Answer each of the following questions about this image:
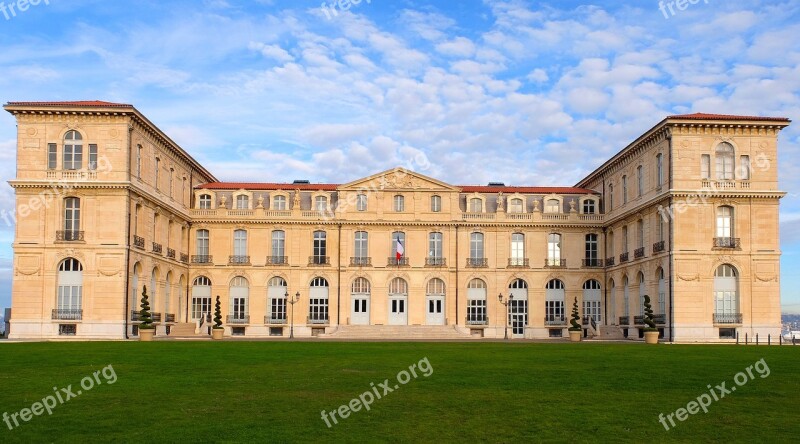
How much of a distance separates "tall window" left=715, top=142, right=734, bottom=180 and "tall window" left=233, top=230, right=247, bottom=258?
33538 millimetres

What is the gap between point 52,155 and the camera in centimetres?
4641

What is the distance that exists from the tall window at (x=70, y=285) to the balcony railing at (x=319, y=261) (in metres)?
18.6

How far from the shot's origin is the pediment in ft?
201

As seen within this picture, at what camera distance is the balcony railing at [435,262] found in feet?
201

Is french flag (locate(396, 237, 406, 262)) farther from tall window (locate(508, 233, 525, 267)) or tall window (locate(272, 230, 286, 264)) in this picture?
tall window (locate(272, 230, 286, 264))

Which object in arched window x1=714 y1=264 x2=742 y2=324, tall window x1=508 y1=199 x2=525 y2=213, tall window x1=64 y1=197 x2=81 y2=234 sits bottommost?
arched window x1=714 y1=264 x2=742 y2=324

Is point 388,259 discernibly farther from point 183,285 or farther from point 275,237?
point 183,285

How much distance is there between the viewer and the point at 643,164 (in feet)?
168

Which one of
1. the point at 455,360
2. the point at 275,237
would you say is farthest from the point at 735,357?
the point at 275,237

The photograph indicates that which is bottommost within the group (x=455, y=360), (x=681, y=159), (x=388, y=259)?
(x=455, y=360)

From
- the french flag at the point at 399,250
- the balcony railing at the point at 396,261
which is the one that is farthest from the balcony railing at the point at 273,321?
the french flag at the point at 399,250

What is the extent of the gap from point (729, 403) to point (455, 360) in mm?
10777

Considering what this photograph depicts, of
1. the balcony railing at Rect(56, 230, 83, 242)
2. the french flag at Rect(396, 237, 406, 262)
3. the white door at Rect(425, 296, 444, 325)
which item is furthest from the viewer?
the white door at Rect(425, 296, 444, 325)

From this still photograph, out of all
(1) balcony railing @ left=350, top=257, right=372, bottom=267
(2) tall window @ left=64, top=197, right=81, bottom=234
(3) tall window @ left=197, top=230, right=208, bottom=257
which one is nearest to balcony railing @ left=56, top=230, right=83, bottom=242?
(2) tall window @ left=64, top=197, right=81, bottom=234
